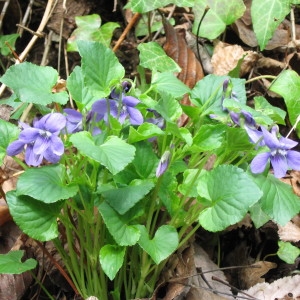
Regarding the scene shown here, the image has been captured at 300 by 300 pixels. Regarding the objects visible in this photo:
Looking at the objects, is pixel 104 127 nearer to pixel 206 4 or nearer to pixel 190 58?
pixel 190 58

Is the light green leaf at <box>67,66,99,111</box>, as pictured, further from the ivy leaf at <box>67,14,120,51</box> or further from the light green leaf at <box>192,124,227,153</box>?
the ivy leaf at <box>67,14,120,51</box>

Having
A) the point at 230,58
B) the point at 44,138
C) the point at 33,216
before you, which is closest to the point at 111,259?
the point at 33,216

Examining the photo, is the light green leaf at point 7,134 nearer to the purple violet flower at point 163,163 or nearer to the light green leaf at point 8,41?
the purple violet flower at point 163,163

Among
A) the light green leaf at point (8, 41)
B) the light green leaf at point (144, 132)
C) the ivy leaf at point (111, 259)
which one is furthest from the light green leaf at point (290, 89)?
the light green leaf at point (8, 41)

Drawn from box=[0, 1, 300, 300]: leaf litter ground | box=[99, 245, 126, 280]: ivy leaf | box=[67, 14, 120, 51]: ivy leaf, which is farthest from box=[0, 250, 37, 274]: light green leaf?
box=[67, 14, 120, 51]: ivy leaf

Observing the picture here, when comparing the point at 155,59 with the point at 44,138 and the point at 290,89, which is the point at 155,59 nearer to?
the point at 290,89
